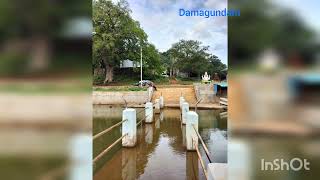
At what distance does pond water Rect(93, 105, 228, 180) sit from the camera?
60.0 inches

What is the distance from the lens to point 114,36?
121cm

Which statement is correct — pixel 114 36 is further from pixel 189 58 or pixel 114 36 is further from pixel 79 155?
pixel 79 155

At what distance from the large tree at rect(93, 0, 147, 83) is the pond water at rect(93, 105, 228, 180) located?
0.86 ft

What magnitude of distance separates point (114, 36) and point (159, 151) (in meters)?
1.01

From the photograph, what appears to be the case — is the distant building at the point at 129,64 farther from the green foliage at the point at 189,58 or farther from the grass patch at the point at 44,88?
the grass patch at the point at 44,88

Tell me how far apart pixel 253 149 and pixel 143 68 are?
0.52 metres

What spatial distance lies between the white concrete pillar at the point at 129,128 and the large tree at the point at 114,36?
3.31 ft

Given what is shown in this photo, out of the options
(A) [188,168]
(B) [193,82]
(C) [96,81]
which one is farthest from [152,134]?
(C) [96,81]

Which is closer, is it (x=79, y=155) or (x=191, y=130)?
(x=79, y=155)

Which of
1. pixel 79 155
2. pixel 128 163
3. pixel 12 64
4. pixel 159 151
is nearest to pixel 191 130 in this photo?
pixel 159 151

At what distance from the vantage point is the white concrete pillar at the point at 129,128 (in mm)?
2189

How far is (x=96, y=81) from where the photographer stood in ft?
3.30

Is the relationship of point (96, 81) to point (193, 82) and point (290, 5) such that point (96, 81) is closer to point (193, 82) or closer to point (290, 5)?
point (193, 82)

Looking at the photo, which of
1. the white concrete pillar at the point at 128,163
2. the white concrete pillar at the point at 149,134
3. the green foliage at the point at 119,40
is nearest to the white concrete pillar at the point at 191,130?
the white concrete pillar at the point at 149,134
